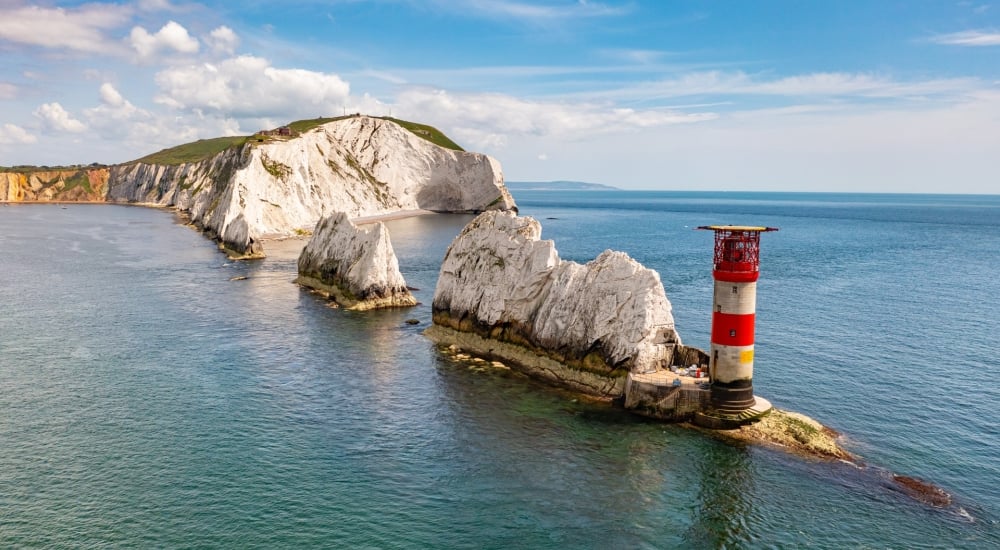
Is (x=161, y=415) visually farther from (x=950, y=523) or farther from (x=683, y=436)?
(x=950, y=523)

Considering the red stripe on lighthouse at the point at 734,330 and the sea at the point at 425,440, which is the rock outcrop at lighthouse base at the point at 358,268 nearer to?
the sea at the point at 425,440

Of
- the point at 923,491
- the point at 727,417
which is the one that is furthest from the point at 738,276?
the point at 923,491

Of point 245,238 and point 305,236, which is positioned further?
point 305,236

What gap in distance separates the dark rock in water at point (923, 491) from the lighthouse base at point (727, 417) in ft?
26.7

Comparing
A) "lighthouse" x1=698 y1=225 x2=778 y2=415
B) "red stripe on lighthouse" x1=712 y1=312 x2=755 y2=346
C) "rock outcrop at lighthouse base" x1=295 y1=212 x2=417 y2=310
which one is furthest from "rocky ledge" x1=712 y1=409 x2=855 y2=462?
"rock outcrop at lighthouse base" x1=295 y1=212 x2=417 y2=310

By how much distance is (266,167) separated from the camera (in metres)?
161

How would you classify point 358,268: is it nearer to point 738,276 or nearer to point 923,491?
point 738,276

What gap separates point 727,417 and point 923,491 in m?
11.0

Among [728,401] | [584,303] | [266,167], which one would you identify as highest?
[266,167]

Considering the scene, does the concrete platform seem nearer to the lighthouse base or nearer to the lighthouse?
the lighthouse base

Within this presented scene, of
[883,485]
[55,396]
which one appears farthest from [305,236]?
[883,485]

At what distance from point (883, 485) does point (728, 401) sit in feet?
31.7

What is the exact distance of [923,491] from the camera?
3497 centimetres

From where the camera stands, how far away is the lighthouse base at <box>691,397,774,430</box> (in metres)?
41.9
